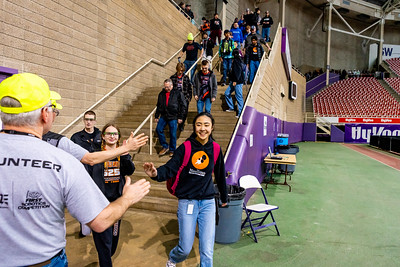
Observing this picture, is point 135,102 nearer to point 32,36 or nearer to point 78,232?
point 32,36

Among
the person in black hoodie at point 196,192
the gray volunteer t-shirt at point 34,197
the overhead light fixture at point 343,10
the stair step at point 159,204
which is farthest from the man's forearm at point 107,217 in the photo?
the overhead light fixture at point 343,10

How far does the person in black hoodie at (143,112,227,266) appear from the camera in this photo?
2.80 m

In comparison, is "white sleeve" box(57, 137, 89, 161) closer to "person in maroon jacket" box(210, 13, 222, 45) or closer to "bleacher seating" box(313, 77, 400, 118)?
"person in maroon jacket" box(210, 13, 222, 45)

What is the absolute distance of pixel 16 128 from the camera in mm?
1236

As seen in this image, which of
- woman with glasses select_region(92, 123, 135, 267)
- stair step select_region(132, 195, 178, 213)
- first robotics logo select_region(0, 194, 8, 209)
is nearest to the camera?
first robotics logo select_region(0, 194, 8, 209)

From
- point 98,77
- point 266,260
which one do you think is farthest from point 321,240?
point 98,77

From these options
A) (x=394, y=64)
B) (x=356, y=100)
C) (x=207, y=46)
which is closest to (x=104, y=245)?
(x=207, y=46)

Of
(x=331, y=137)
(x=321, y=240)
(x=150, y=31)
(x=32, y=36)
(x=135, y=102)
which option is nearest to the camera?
(x=321, y=240)

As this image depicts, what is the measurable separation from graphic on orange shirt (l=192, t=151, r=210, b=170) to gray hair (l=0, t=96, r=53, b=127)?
182 centimetres

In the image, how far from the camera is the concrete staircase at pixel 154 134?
527 cm

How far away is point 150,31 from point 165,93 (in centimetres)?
479

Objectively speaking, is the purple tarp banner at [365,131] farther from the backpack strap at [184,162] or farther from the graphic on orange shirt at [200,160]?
the backpack strap at [184,162]

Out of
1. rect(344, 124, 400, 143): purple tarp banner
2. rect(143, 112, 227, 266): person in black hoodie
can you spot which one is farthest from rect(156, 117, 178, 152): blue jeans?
rect(344, 124, 400, 143): purple tarp banner

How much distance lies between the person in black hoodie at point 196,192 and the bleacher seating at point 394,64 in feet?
123
